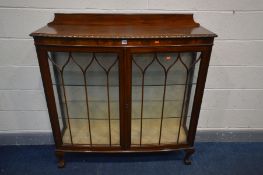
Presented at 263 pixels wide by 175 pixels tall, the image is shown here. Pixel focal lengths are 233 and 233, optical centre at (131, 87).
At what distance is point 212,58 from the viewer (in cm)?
173

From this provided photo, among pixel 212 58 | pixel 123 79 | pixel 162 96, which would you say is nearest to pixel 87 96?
pixel 123 79


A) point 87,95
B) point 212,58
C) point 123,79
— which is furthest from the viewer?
point 212,58

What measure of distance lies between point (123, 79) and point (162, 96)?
1.01ft

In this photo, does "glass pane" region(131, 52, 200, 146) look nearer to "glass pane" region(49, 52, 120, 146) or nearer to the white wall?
"glass pane" region(49, 52, 120, 146)

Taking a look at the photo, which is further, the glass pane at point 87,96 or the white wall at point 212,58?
the white wall at point 212,58

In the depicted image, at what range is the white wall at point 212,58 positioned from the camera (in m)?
1.56

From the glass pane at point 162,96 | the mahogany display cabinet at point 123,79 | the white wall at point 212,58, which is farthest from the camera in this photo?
the white wall at point 212,58

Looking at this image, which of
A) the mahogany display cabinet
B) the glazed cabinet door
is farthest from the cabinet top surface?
the glazed cabinet door

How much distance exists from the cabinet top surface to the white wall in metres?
0.06

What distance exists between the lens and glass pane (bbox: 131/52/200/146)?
138 centimetres

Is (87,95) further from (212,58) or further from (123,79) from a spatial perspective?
(212,58)

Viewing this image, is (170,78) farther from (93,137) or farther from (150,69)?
(93,137)

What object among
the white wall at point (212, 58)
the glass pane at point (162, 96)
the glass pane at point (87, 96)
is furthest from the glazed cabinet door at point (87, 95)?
the white wall at point (212, 58)

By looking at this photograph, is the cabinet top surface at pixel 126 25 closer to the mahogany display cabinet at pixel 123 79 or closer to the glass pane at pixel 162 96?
the mahogany display cabinet at pixel 123 79
